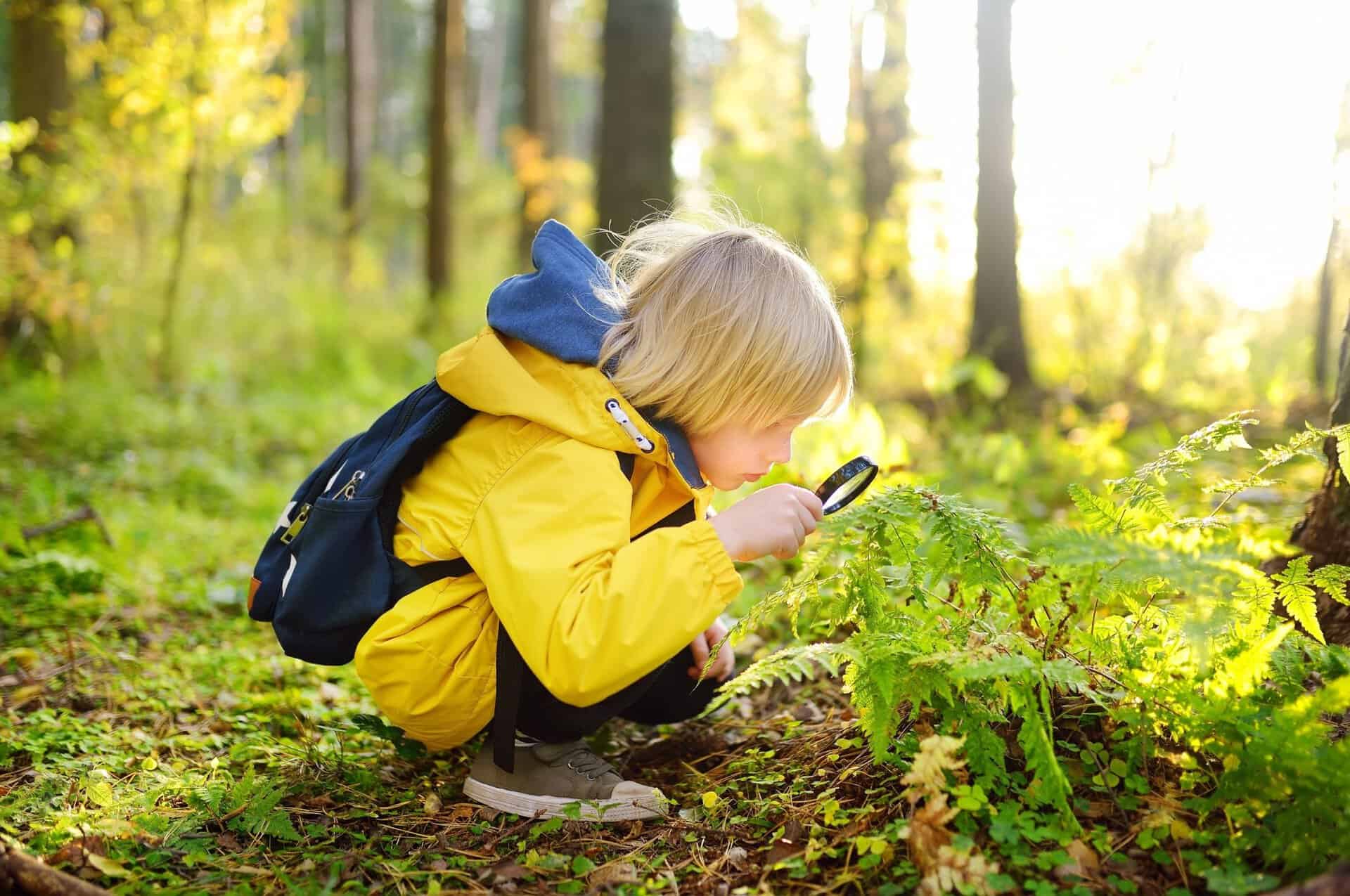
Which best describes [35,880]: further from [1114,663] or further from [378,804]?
[1114,663]

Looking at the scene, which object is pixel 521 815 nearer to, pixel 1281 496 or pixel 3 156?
pixel 1281 496

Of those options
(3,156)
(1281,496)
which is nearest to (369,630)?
(1281,496)

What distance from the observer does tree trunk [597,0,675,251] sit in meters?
7.05

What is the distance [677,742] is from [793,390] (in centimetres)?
109

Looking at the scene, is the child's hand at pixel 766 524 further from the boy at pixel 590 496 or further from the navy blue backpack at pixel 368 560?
the navy blue backpack at pixel 368 560

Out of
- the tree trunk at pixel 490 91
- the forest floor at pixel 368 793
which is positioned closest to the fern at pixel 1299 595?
the forest floor at pixel 368 793

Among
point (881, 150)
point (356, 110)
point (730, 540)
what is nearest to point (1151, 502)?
point (730, 540)

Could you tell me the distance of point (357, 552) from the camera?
90.4 inches

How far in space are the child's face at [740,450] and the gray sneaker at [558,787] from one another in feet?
2.48

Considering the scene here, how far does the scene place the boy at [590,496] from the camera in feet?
6.64

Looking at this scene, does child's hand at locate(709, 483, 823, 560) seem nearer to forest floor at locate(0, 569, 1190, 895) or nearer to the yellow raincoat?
the yellow raincoat

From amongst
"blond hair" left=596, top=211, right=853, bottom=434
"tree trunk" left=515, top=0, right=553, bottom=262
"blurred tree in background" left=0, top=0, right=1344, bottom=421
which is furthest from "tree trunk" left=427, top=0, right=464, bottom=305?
"blond hair" left=596, top=211, right=853, bottom=434

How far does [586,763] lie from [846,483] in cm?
95

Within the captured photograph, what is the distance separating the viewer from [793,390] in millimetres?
2336
